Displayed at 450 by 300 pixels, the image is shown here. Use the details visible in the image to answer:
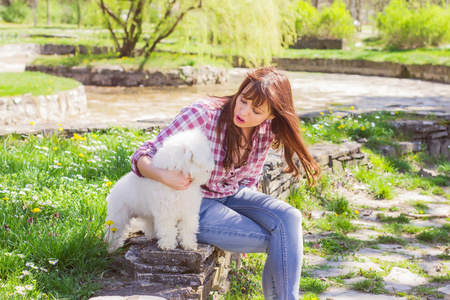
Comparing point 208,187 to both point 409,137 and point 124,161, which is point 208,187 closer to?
point 124,161

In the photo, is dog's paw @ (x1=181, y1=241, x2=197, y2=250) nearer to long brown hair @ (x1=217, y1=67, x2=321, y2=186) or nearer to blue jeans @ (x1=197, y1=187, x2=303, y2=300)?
blue jeans @ (x1=197, y1=187, x2=303, y2=300)

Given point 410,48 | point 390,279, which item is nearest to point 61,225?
point 390,279

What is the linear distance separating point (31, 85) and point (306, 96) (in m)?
6.13

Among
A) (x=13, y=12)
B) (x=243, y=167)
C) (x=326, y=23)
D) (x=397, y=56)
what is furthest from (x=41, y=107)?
(x=13, y=12)

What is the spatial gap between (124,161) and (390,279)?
2.30 meters

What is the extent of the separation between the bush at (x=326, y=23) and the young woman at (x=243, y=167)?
19.5m

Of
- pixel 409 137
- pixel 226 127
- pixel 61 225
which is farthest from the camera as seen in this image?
pixel 409 137

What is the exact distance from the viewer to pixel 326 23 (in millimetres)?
21984

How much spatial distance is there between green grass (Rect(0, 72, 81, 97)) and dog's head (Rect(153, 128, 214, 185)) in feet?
22.2

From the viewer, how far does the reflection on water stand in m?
10.2

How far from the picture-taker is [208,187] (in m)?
2.87

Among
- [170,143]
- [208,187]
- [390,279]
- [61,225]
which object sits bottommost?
[390,279]

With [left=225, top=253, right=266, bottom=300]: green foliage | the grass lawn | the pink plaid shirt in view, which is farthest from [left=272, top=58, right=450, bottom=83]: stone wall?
the pink plaid shirt

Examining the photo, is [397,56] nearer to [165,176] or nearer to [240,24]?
[240,24]
